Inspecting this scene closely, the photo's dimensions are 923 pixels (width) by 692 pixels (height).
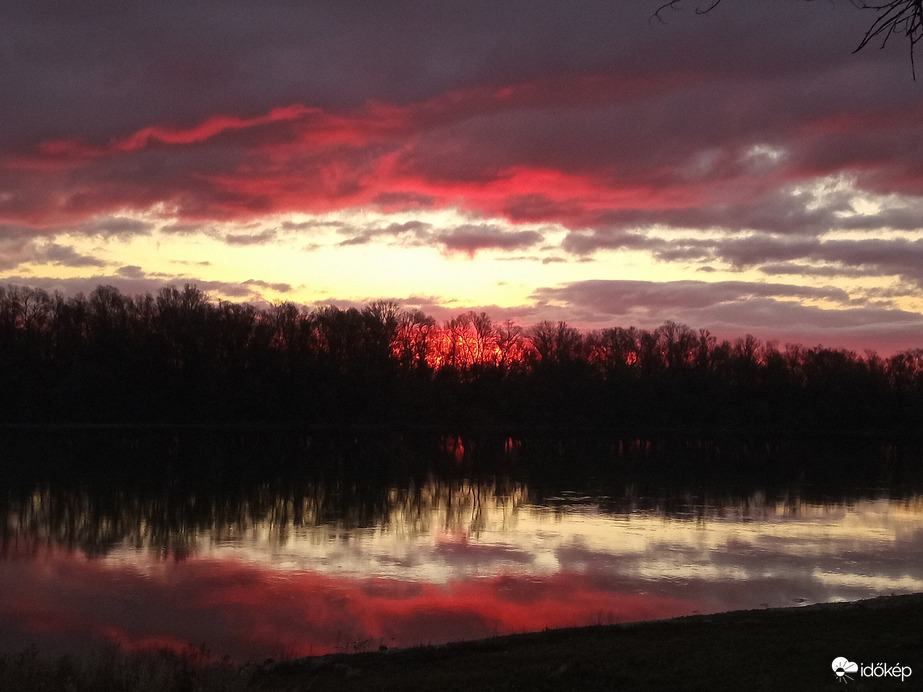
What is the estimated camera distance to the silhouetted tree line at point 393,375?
83.9 m

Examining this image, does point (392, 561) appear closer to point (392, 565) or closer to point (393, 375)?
point (392, 565)

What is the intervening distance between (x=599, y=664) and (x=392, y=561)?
37.7 feet

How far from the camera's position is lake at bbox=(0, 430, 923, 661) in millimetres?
16078

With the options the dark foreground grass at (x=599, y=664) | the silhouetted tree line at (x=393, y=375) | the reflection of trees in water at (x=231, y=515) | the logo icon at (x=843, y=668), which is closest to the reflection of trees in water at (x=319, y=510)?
the reflection of trees in water at (x=231, y=515)

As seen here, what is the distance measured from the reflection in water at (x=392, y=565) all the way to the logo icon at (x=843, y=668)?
6.68 m

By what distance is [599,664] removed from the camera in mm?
11188

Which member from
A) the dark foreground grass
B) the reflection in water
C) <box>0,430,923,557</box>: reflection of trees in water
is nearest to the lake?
the reflection in water

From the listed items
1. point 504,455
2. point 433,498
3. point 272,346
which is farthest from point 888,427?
point 433,498

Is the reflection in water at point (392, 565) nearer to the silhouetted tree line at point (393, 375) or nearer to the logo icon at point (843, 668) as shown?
the logo icon at point (843, 668)

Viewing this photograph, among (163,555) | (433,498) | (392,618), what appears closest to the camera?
(392,618)

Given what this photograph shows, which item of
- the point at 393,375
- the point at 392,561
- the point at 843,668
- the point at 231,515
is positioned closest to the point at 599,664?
the point at 843,668

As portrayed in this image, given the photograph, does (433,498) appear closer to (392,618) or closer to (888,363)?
(392,618)

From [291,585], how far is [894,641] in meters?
12.3

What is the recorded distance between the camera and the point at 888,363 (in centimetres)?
11288
